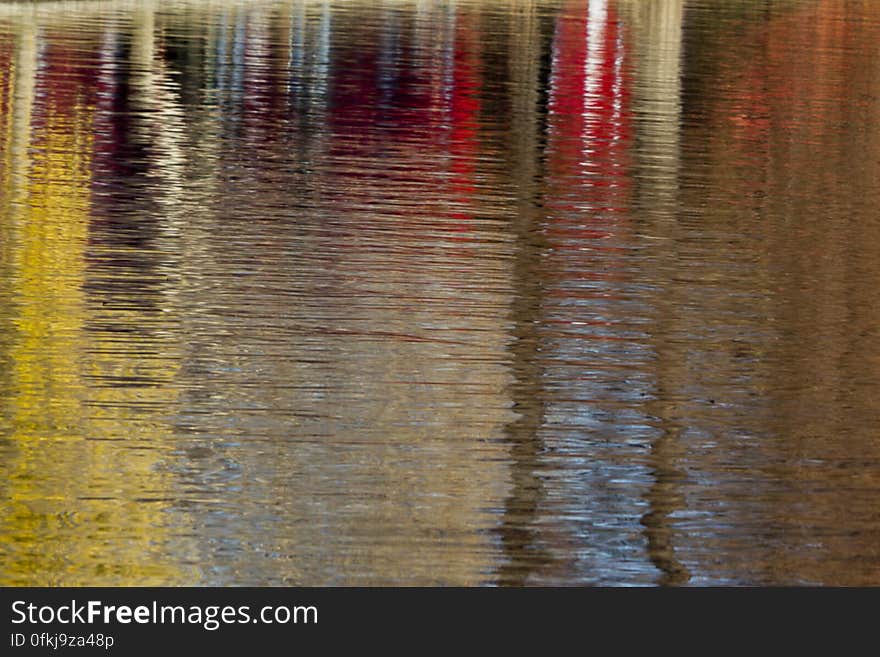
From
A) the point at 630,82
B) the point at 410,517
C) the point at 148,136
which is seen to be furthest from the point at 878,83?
the point at 410,517

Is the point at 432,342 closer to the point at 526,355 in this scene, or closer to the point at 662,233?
the point at 526,355

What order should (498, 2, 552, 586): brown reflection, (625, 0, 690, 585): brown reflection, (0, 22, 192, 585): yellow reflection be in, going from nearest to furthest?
(0, 22, 192, 585): yellow reflection → (498, 2, 552, 586): brown reflection → (625, 0, 690, 585): brown reflection

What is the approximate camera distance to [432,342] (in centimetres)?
949

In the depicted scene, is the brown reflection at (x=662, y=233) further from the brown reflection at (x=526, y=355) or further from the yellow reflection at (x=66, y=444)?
the yellow reflection at (x=66, y=444)

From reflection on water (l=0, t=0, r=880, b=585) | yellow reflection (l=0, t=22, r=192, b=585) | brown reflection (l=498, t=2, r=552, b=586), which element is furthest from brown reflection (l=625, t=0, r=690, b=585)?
yellow reflection (l=0, t=22, r=192, b=585)

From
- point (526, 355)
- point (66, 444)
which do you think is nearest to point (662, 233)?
point (526, 355)

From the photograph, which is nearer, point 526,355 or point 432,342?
point 526,355

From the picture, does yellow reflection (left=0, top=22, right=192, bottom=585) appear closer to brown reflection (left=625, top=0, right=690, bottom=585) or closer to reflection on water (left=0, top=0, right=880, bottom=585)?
reflection on water (left=0, top=0, right=880, bottom=585)

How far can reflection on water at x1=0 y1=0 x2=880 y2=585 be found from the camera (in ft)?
22.1

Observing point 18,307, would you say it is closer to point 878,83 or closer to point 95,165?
point 95,165

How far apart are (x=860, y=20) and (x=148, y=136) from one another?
27.2 metres

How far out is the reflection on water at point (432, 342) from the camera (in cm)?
672

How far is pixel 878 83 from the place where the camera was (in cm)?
2500

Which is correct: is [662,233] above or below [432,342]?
above
